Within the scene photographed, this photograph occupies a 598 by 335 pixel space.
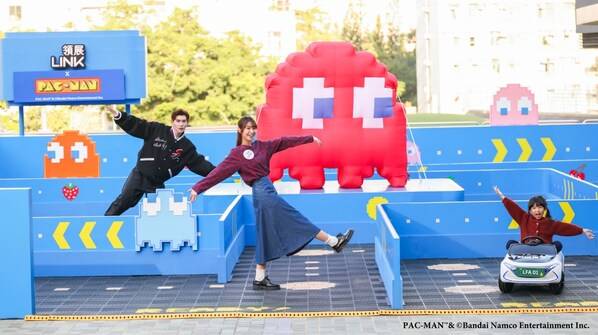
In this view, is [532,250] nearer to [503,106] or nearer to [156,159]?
[156,159]

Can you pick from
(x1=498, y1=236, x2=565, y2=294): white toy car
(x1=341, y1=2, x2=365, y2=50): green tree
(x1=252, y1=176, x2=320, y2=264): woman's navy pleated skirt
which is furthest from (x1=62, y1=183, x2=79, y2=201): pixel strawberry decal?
(x1=341, y1=2, x2=365, y2=50): green tree

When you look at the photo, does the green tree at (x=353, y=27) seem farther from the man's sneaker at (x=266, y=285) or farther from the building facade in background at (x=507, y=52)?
the man's sneaker at (x=266, y=285)

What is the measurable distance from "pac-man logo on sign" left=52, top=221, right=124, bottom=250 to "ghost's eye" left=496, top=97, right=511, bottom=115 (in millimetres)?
10236

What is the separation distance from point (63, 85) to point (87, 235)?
9.10 metres

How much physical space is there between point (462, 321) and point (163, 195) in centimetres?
396

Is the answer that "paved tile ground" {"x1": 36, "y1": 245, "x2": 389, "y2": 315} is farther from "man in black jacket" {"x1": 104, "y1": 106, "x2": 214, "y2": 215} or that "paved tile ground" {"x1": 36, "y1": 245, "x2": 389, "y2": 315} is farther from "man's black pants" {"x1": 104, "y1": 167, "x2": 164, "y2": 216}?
"man's black pants" {"x1": 104, "y1": 167, "x2": 164, "y2": 216}

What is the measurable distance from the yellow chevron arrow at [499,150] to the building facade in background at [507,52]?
42440mm

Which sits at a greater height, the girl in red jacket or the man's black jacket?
the man's black jacket

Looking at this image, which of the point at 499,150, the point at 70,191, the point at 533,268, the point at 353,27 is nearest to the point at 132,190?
the point at 70,191

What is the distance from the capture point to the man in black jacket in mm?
14086

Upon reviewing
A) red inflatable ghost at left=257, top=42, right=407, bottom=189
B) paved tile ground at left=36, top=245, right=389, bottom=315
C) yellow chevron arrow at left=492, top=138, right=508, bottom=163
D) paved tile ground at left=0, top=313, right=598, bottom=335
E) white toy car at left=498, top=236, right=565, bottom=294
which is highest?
red inflatable ghost at left=257, top=42, right=407, bottom=189

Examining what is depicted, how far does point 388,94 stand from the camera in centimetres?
1614

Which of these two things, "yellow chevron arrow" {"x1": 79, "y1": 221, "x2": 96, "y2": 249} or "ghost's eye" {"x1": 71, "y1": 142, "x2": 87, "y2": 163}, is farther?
"ghost's eye" {"x1": 71, "y1": 142, "x2": 87, "y2": 163}

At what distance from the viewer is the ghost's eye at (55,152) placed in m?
19.4
